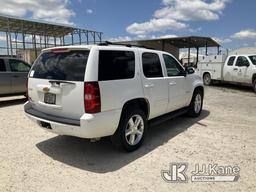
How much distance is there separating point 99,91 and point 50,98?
972 mm

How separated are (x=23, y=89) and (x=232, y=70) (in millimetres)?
11164

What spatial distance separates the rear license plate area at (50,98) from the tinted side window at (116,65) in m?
0.91

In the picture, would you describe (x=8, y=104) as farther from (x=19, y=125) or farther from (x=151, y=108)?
(x=151, y=108)

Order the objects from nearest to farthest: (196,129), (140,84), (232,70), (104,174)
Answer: (104,174)
(140,84)
(196,129)
(232,70)

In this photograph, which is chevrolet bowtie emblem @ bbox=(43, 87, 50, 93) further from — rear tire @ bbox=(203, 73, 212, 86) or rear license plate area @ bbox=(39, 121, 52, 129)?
rear tire @ bbox=(203, 73, 212, 86)

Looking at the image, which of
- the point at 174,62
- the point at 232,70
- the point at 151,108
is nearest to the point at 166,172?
the point at 151,108

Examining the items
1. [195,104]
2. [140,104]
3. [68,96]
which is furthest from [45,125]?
[195,104]

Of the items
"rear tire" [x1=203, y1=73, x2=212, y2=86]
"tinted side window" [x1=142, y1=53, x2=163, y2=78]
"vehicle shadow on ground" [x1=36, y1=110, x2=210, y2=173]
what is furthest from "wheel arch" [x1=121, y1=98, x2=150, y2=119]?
"rear tire" [x1=203, y1=73, x2=212, y2=86]

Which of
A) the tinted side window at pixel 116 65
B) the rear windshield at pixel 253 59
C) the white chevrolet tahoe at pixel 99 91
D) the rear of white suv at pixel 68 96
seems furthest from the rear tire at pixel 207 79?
the rear of white suv at pixel 68 96

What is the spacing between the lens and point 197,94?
6863 mm

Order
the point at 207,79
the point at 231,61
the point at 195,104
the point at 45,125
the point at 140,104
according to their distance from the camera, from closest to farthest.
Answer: the point at 45,125 < the point at 140,104 < the point at 195,104 < the point at 231,61 < the point at 207,79

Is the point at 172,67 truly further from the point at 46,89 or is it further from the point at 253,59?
the point at 253,59

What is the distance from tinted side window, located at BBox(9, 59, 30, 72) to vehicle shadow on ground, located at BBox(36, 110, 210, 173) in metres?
5.30

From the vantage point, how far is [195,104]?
22.5 feet
